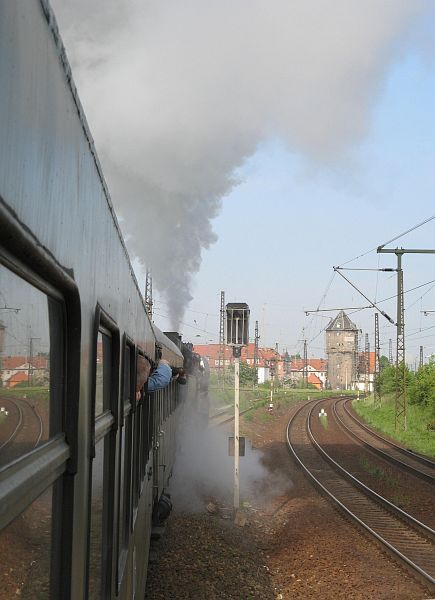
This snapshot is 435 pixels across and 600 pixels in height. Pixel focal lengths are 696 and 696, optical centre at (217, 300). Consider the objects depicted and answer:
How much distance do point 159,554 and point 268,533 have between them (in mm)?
2870

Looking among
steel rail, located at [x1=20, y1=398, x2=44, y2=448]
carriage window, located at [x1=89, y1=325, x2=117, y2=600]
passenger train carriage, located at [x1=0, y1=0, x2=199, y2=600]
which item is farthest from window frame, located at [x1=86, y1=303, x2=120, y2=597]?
steel rail, located at [x1=20, y1=398, x2=44, y2=448]

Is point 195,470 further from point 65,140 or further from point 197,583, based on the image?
point 65,140

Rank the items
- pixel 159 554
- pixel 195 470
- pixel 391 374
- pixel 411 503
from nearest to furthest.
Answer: pixel 159 554 → pixel 411 503 → pixel 195 470 → pixel 391 374

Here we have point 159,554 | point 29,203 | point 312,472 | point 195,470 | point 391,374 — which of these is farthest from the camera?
point 391,374

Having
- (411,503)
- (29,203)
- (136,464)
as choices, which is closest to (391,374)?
(411,503)

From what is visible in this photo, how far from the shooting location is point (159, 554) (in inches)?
376

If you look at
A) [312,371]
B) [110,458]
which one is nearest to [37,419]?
[110,458]

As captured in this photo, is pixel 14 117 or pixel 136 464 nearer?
pixel 14 117

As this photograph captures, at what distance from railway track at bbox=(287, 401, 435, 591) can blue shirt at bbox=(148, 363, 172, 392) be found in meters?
4.88

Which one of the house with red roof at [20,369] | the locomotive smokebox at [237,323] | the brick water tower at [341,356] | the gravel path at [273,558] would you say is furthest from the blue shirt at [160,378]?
the brick water tower at [341,356]

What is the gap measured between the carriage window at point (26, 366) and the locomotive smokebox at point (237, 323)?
12.1 meters

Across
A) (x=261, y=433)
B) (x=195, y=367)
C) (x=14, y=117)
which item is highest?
(x=14, y=117)

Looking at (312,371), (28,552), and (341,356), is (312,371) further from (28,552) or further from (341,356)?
(28,552)

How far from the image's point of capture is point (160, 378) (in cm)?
564
